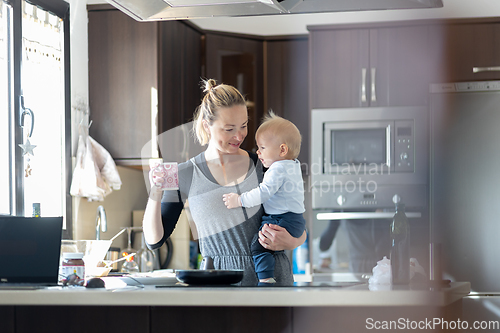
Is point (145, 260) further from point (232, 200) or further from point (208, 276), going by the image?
point (208, 276)

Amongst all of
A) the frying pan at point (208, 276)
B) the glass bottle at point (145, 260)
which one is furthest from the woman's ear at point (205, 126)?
the glass bottle at point (145, 260)

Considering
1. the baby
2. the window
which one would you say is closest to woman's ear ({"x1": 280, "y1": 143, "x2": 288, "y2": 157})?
the baby

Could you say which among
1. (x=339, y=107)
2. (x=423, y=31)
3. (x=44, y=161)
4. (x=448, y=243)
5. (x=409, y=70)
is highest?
(x=423, y=31)

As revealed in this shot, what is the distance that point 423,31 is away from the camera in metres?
3.17

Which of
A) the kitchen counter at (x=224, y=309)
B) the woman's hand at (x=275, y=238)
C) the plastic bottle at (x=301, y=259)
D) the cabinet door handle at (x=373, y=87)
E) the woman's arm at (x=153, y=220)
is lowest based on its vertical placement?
the plastic bottle at (x=301, y=259)

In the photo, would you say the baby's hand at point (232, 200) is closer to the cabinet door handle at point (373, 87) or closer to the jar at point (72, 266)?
the jar at point (72, 266)

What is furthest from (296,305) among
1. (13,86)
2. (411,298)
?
(13,86)

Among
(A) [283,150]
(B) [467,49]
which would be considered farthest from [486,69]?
(A) [283,150]

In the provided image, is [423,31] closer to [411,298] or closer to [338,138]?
[338,138]

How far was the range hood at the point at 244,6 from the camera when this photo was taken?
5.56 ft

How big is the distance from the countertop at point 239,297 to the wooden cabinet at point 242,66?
229 cm

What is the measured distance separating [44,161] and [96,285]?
63.0 inches

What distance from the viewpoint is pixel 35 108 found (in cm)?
271

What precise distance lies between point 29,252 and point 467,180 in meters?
2.35
